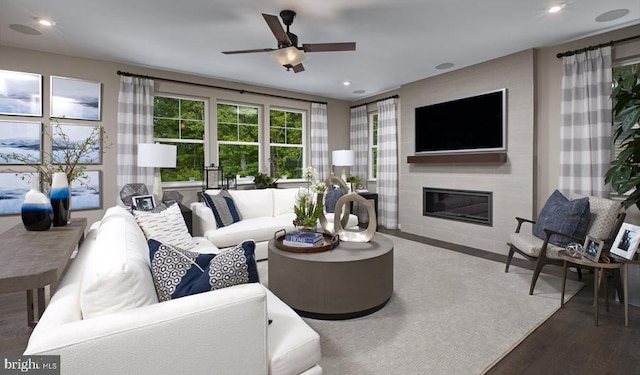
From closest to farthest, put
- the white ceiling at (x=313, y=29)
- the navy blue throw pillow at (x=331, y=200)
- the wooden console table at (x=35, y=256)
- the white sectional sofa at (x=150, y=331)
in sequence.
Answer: the white sectional sofa at (x=150, y=331)
the wooden console table at (x=35, y=256)
the white ceiling at (x=313, y=29)
the navy blue throw pillow at (x=331, y=200)

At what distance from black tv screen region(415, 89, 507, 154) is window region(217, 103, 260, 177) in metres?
2.88

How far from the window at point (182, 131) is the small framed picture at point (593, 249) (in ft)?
16.1

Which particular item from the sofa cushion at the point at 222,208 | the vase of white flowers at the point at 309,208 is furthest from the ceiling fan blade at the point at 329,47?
the sofa cushion at the point at 222,208

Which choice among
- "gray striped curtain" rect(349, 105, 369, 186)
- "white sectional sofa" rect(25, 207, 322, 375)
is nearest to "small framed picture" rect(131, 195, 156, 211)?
"white sectional sofa" rect(25, 207, 322, 375)

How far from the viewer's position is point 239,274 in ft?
4.30

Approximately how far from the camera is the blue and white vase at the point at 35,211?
6.05ft

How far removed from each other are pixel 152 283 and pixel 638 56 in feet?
15.7

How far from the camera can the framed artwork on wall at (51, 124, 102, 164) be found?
397 centimetres

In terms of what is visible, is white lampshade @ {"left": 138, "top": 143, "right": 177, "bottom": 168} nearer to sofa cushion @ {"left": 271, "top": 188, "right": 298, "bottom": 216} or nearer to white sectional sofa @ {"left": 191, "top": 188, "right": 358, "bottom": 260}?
white sectional sofa @ {"left": 191, "top": 188, "right": 358, "bottom": 260}

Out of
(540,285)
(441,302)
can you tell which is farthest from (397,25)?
(540,285)

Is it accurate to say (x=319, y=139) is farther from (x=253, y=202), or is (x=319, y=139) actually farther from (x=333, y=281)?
(x=333, y=281)

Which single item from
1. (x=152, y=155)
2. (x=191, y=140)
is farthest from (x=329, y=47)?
(x=191, y=140)

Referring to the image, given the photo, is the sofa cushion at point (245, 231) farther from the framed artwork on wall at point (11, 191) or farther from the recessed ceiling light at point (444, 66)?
the recessed ceiling light at point (444, 66)

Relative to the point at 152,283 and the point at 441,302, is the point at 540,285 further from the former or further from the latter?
the point at 152,283
